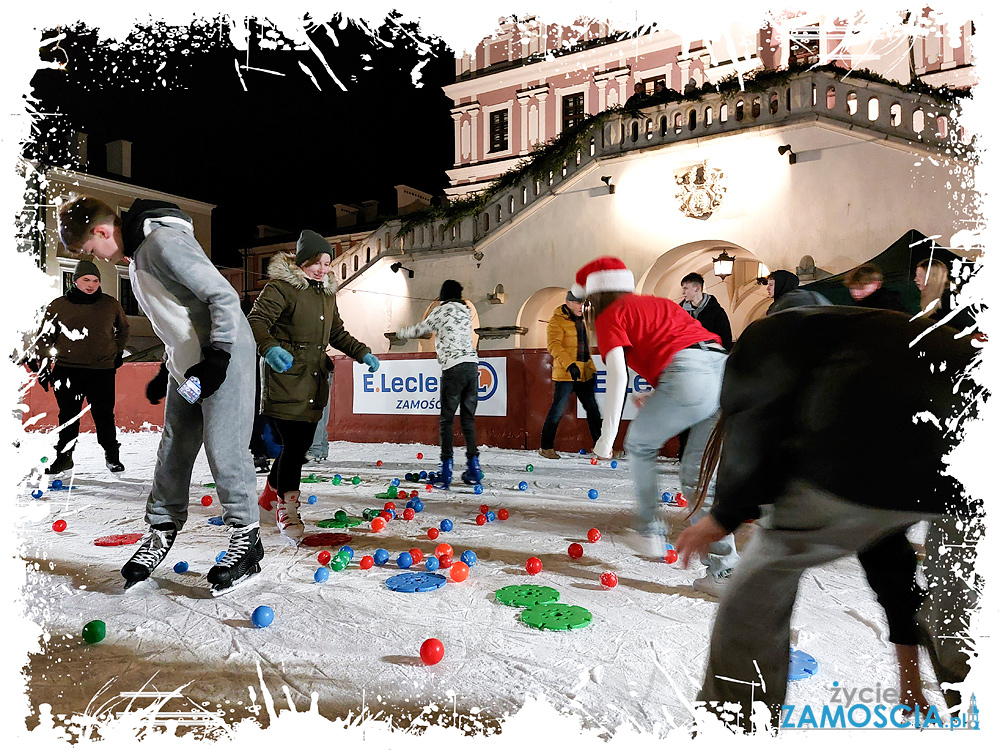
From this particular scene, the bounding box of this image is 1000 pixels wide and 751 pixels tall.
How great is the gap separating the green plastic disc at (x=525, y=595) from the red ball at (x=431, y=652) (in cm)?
66

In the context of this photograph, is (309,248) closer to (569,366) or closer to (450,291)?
(450,291)

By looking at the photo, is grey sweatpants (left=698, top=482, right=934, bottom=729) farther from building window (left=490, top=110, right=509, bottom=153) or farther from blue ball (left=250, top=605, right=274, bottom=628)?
building window (left=490, top=110, right=509, bottom=153)

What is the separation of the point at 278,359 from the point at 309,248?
0.82m

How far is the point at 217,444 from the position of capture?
2838mm

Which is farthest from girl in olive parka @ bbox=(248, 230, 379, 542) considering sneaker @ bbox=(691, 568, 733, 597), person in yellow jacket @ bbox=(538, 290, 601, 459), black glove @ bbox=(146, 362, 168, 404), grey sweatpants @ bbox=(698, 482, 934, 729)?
person in yellow jacket @ bbox=(538, 290, 601, 459)

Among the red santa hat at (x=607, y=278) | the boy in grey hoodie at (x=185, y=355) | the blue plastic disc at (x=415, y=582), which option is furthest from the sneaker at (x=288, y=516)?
the red santa hat at (x=607, y=278)

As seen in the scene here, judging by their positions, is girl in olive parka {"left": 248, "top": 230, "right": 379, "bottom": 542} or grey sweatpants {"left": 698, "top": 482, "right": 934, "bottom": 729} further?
girl in olive parka {"left": 248, "top": 230, "right": 379, "bottom": 542}

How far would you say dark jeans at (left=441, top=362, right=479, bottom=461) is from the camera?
589 cm

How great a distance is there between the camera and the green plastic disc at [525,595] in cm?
279

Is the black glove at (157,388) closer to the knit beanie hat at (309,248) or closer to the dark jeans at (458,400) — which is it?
the knit beanie hat at (309,248)

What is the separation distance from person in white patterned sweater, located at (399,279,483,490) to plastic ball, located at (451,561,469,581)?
2.66 meters

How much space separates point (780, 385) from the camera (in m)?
1.14

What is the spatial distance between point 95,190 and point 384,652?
3059cm

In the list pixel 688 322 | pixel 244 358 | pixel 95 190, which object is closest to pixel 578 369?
pixel 688 322
